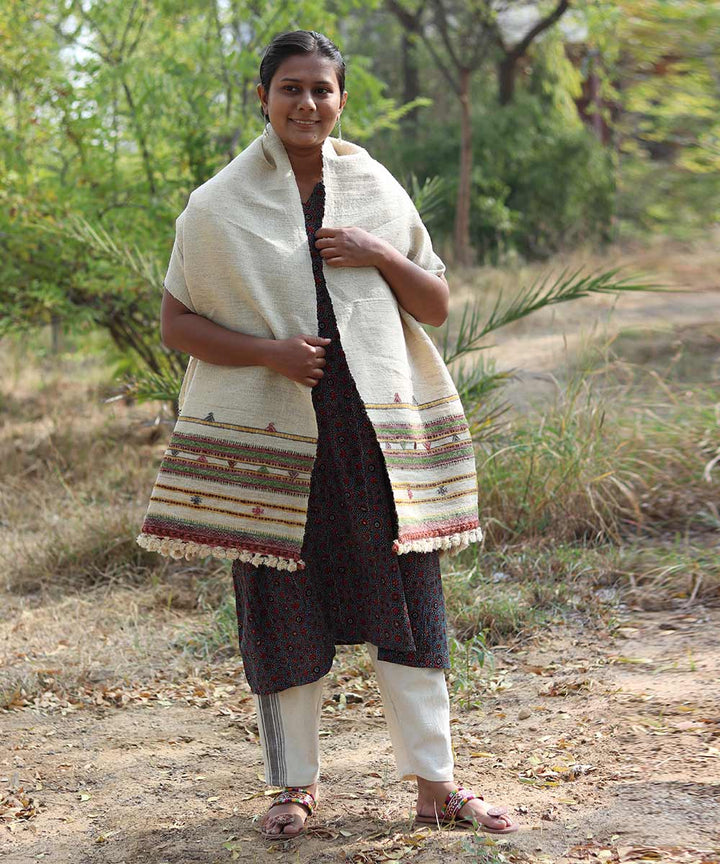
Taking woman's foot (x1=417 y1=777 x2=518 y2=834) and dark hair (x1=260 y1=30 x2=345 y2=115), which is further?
woman's foot (x1=417 y1=777 x2=518 y2=834)

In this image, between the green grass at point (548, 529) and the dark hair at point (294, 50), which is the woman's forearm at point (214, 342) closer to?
the dark hair at point (294, 50)

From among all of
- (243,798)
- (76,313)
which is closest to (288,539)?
(243,798)

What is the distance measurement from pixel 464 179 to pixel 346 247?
8479 millimetres

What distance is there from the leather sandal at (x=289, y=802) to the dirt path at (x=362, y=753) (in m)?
0.03

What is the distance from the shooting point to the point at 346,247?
2172 mm

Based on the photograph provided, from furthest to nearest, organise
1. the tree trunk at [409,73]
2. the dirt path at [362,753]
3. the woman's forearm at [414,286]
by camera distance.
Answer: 1. the tree trunk at [409,73]
2. the dirt path at [362,753]
3. the woman's forearm at [414,286]

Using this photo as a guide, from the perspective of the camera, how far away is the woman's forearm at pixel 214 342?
2.13m

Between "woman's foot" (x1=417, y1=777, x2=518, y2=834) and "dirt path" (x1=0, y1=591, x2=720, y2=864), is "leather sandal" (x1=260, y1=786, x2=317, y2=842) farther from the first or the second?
"woman's foot" (x1=417, y1=777, x2=518, y2=834)

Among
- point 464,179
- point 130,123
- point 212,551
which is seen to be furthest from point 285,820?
point 464,179

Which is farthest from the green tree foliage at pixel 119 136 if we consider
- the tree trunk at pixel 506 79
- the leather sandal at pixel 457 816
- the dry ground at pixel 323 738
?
the tree trunk at pixel 506 79

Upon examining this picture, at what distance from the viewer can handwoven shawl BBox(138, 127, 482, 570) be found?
7.07 feet

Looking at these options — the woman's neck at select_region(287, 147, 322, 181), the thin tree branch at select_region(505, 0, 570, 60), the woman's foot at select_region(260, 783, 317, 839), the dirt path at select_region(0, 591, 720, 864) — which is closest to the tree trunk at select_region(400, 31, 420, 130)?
the thin tree branch at select_region(505, 0, 570, 60)

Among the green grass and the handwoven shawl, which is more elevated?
the handwoven shawl

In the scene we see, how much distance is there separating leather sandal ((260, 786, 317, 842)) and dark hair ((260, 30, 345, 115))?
1570 millimetres
